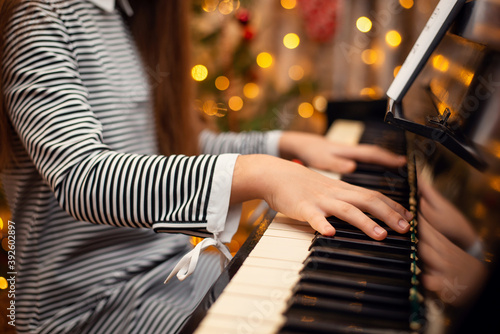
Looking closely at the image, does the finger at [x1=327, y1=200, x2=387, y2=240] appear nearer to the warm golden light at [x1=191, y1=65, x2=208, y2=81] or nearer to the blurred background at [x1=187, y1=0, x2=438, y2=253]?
the blurred background at [x1=187, y1=0, x2=438, y2=253]

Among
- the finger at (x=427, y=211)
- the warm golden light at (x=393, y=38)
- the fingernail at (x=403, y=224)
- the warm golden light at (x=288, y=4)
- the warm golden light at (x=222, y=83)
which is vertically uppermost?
the warm golden light at (x=393, y=38)

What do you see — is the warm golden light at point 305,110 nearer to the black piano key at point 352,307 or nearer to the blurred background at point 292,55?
the blurred background at point 292,55

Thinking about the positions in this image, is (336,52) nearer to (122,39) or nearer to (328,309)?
(122,39)

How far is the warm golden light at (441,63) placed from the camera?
94 cm

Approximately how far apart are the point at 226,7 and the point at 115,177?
6.26ft

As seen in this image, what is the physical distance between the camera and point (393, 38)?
2.20 metres

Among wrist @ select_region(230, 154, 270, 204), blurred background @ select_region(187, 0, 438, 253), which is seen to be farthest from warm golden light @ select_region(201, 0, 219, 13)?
wrist @ select_region(230, 154, 270, 204)

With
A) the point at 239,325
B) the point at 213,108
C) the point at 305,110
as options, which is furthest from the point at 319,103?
the point at 239,325

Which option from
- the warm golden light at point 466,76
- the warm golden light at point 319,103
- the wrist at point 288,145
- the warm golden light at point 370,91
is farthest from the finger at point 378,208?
the warm golden light at point 319,103

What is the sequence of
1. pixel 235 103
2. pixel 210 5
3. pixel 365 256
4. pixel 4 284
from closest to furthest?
pixel 365 256 → pixel 4 284 → pixel 210 5 → pixel 235 103

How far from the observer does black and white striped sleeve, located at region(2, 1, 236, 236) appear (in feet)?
2.01

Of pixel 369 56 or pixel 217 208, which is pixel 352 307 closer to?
pixel 217 208

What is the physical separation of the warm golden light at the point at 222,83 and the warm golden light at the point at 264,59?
582 mm

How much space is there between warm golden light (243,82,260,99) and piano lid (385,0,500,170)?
6.66ft
